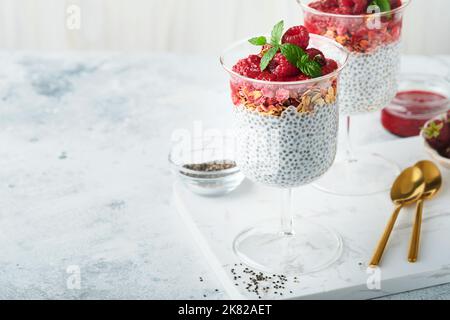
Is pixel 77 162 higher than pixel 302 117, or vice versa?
pixel 302 117

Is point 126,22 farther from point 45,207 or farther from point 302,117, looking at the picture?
point 302,117

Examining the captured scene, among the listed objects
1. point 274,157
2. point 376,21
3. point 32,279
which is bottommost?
point 32,279

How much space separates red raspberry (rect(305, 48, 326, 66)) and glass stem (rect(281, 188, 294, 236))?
0.30 metres

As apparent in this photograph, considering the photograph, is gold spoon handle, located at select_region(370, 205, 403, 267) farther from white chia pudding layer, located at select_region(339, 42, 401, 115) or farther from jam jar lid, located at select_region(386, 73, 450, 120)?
jam jar lid, located at select_region(386, 73, 450, 120)

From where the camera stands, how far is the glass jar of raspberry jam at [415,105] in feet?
6.91

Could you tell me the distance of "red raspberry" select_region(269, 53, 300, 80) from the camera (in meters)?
1.46

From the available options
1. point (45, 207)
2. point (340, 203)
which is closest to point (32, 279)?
point (45, 207)

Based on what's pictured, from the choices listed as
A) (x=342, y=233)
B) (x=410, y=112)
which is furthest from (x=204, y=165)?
(x=410, y=112)

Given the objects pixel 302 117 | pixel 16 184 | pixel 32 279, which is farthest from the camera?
pixel 16 184

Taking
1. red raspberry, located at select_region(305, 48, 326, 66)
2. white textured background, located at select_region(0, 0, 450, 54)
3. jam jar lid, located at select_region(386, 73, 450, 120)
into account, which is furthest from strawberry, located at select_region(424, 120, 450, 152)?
A: white textured background, located at select_region(0, 0, 450, 54)

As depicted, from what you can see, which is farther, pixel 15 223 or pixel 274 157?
pixel 15 223

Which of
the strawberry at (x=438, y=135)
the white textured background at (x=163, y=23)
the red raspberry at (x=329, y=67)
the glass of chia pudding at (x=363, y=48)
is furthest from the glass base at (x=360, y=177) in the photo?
the white textured background at (x=163, y=23)

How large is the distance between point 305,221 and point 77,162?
24.9 inches

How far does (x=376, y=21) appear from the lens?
68.6 inches
